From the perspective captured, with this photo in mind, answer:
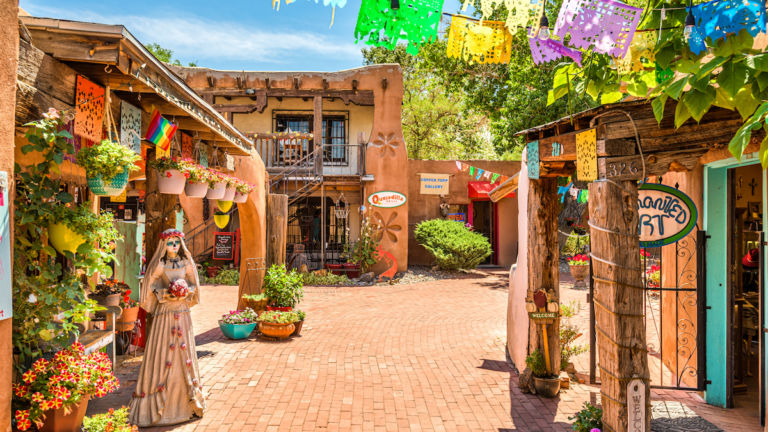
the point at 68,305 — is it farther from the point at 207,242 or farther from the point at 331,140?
the point at 331,140

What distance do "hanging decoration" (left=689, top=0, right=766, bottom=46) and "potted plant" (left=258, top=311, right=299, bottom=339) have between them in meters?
7.13

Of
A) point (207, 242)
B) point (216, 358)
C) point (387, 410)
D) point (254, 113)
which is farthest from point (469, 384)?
point (254, 113)

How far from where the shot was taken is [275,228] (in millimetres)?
9789

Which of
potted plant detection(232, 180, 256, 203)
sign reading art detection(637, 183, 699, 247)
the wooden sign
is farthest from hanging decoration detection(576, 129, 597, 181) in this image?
potted plant detection(232, 180, 256, 203)

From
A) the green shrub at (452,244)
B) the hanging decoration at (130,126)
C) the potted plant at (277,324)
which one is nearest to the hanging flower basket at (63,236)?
the hanging decoration at (130,126)

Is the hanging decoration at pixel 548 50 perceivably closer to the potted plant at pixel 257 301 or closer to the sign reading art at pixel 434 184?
the potted plant at pixel 257 301

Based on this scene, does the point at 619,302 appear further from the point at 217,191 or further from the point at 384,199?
the point at 384,199

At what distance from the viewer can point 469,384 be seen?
6.30 meters

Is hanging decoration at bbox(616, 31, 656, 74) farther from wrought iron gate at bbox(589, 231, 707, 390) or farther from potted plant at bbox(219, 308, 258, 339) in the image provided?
potted plant at bbox(219, 308, 258, 339)

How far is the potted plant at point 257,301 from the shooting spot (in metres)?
9.03

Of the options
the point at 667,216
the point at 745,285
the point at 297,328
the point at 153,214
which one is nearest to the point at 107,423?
the point at 153,214

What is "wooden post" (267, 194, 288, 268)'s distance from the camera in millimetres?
9703

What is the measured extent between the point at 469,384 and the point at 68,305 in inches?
181

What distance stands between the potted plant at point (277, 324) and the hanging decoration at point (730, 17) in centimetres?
713
